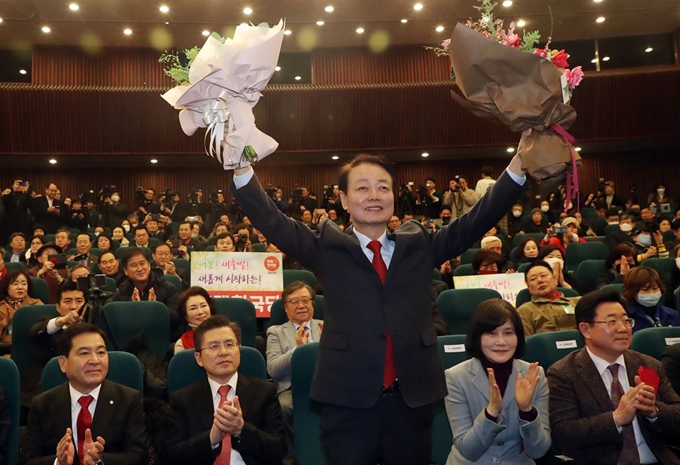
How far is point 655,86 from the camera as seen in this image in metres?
13.6

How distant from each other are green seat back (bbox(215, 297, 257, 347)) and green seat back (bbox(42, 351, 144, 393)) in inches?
52.6

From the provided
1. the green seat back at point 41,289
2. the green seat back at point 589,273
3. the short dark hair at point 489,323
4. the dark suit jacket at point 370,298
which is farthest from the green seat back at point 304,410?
the green seat back at point 589,273

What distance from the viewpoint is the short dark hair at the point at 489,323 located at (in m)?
2.81

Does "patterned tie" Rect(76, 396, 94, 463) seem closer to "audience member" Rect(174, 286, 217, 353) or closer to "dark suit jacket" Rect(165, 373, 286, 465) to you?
"dark suit jacket" Rect(165, 373, 286, 465)

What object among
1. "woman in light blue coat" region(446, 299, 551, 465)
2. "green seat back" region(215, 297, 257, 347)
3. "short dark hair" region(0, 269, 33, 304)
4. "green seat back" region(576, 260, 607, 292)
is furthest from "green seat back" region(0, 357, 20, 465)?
"green seat back" region(576, 260, 607, 292)

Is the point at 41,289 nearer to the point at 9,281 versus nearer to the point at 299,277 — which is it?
the point at 9,281

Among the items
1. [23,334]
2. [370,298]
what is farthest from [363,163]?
[23,334]

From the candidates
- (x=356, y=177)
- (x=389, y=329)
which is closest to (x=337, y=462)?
(x=389, y=329)

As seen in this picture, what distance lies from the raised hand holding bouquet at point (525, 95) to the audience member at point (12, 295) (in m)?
4.10

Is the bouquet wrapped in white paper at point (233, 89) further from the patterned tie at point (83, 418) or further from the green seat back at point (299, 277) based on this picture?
the green seat back at point (299, 277)

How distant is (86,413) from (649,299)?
3.31 meters

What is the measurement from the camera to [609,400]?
2.86 metres

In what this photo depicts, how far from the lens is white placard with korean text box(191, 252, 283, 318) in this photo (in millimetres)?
5855

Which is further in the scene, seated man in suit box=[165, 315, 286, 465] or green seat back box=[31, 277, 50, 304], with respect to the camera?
green seat back box=[31, 277, 50, 304]
